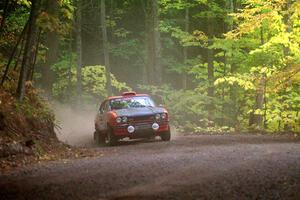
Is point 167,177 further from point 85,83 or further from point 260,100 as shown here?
point 85,83

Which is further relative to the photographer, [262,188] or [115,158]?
[115,158]

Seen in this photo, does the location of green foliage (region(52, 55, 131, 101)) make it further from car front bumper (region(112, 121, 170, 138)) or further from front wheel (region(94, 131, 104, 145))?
car front bumper (region(112, 121, 170, 138))

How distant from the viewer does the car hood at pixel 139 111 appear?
18984 millimetres

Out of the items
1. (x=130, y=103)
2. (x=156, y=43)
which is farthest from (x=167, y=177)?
(x=156, y=43)

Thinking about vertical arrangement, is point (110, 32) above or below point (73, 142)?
above

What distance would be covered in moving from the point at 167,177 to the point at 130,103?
33.9ft

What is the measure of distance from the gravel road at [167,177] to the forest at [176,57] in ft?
17.5

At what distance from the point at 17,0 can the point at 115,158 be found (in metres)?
6.22

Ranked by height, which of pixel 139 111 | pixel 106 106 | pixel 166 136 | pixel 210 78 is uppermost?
pixel 210 78

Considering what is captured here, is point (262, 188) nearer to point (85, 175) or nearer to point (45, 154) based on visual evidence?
point (85, 175)

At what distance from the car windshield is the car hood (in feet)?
1.81

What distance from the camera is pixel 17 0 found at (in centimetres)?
1667

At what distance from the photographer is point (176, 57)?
44125mm

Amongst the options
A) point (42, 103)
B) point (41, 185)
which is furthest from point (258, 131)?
point (41, 185)
